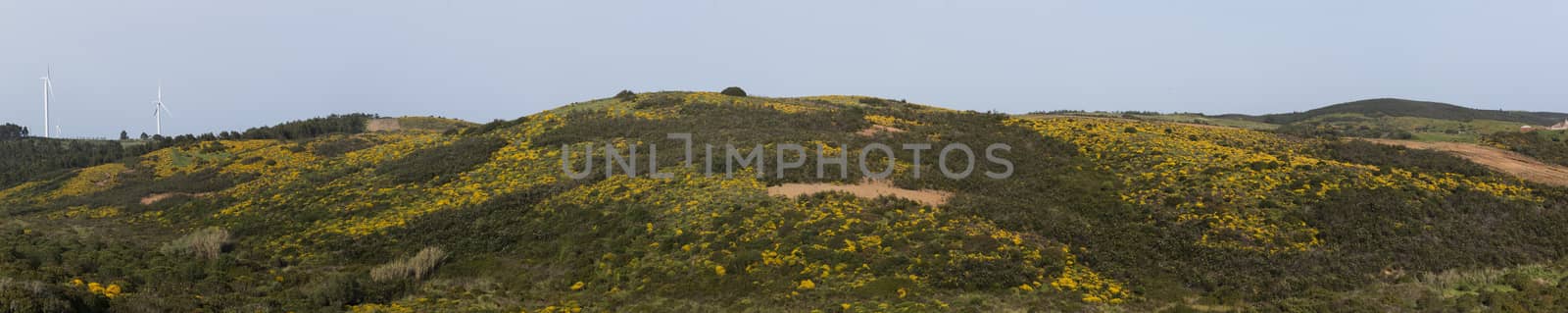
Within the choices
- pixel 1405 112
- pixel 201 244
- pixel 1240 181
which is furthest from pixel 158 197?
pixel 1405 112

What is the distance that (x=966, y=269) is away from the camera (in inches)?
748

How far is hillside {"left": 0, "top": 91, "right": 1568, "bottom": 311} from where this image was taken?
699 inches

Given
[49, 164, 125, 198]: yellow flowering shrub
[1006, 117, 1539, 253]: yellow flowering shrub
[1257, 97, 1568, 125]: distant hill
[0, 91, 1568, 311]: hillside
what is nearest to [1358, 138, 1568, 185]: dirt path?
[0, 91, 1568, 311]: hillside

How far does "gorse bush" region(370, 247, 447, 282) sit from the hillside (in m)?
0.11

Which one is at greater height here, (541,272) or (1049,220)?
(1049,220)

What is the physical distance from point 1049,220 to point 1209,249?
16.1ft

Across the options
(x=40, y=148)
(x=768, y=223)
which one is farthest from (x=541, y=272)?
(x=40, y=148)

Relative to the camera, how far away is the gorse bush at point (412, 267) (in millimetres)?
21109

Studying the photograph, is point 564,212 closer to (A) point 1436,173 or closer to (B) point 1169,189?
(B) point 1169,189

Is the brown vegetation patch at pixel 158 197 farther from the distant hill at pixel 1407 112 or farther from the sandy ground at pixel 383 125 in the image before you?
the distant hill at pixel 1407 112

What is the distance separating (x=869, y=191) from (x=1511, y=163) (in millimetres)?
29510

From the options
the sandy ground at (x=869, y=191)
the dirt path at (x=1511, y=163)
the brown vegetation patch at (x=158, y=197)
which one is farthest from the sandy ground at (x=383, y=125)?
the dirt path at (x=1511, y=163)

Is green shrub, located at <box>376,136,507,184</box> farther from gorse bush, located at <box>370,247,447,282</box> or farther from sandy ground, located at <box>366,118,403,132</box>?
sandy ground, located at <box>366,118,403,132</box>

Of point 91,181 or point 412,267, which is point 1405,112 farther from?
point 91,181
